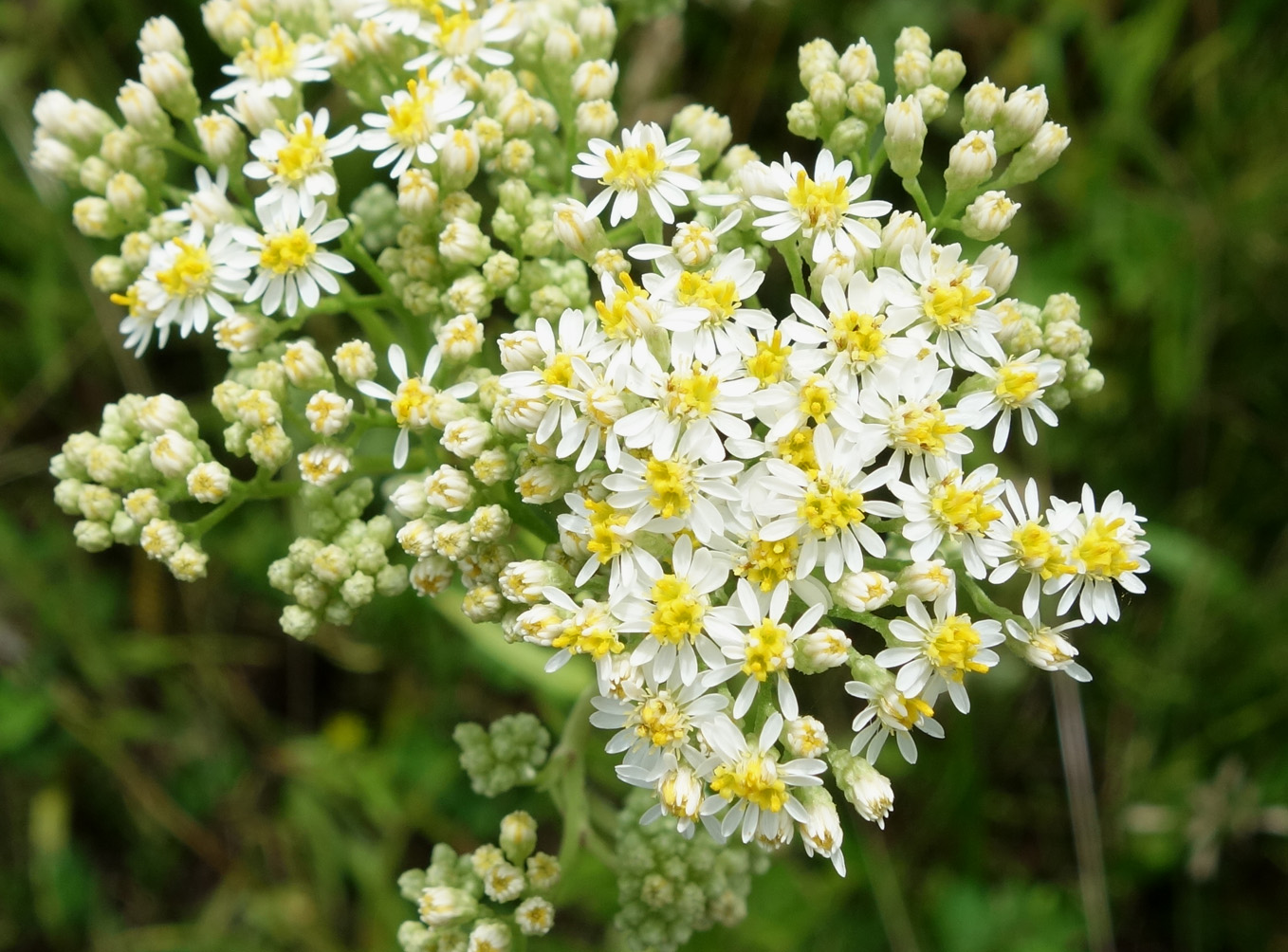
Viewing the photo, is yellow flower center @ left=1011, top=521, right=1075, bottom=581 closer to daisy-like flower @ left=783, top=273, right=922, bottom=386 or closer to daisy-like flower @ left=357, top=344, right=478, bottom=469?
daisy-like flower @ left=783, top=273, right=922, bottom=386

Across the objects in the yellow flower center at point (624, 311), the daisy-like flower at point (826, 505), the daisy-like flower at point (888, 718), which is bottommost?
the daisy-like flower at point (888, 718)

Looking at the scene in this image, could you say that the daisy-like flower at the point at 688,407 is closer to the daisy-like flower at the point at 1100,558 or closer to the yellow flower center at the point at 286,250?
the daisy-like flower at the point at 1100,558

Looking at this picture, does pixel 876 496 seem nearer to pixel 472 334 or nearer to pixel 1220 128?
pixel 472 334

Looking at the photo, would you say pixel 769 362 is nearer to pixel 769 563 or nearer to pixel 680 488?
pixel 680 488

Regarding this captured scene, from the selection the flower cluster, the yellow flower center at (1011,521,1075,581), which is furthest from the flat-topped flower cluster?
the flower cluster

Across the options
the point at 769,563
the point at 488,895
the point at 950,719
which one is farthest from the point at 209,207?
the point at 950,719

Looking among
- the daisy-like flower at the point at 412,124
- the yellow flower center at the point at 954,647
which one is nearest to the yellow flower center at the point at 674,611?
the yellow flower center at the point at 954,647
